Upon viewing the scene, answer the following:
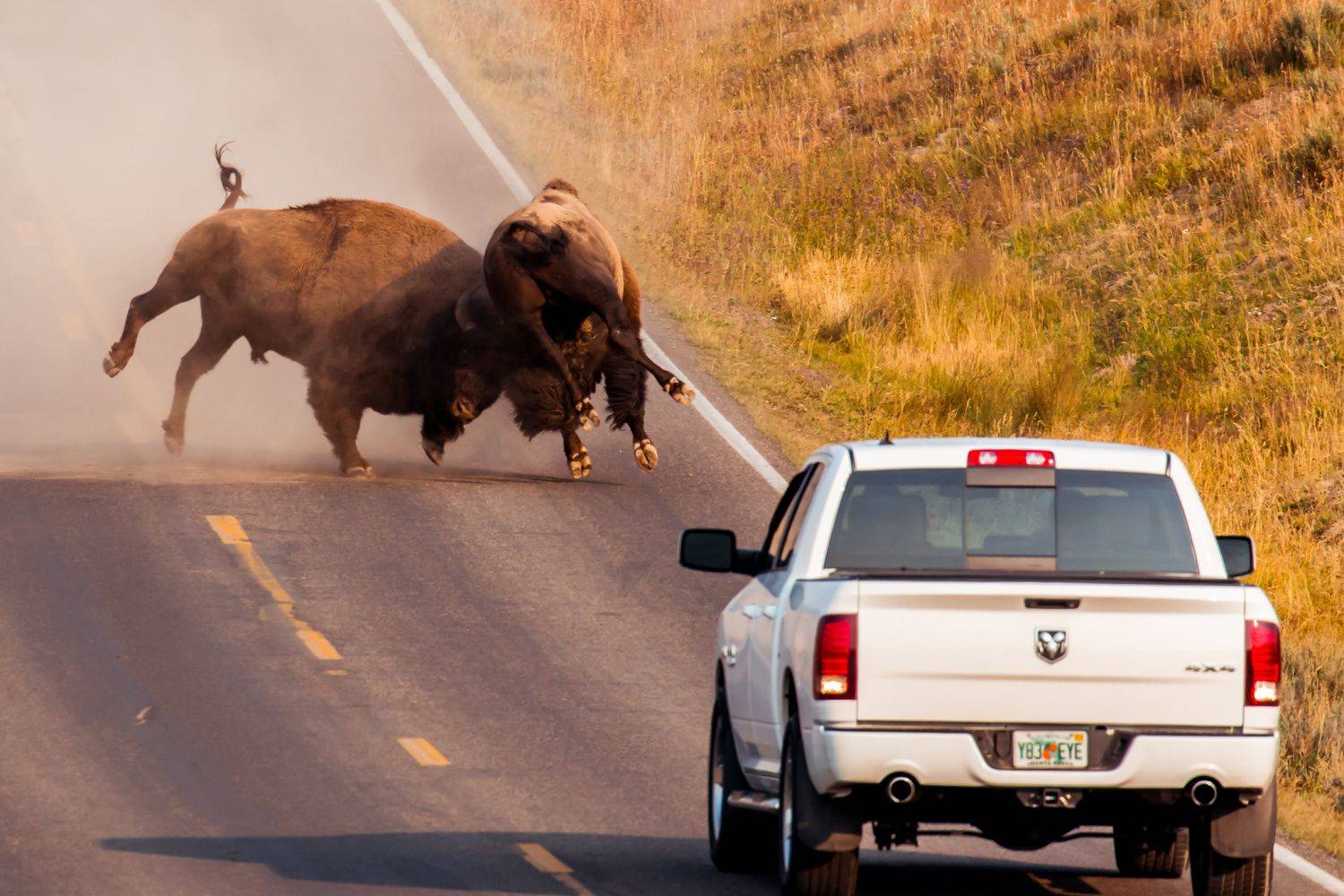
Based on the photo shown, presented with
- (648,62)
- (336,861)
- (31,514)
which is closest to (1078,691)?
(336,861)

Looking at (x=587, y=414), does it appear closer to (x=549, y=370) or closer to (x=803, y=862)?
(x=549, y=370)

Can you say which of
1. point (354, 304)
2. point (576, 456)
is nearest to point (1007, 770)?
point (576, 456)

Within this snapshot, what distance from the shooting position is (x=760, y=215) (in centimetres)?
2745

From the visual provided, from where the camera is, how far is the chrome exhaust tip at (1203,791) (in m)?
7.56

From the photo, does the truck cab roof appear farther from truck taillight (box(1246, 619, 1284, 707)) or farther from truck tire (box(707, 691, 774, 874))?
truck tire (box(707, 691, 774, 874))

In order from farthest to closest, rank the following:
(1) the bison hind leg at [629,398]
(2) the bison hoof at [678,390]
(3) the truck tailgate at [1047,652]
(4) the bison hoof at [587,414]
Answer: (1) the bison hind leg at [629,398] < (4) the bison hoof at [587,414] < (2) the bison hoof at [678,390] < (3) the truck tailgate at [1047,652]

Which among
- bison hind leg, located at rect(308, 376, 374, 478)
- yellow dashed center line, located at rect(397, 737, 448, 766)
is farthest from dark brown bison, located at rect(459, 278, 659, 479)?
yellow dashed center line, located at rect(397, 737, 448, 766)

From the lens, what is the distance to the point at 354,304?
1788 cm

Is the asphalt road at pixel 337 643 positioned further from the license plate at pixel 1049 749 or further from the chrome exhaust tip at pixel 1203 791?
the chrome exhaust tip at pixel 1203 791

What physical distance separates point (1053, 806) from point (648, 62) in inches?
1192

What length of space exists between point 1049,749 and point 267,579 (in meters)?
8.22

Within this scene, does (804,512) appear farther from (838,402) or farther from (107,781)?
(838,402)

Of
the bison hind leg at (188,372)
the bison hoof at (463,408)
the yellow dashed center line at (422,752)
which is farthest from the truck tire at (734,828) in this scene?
the bison hind leg at (188,372)

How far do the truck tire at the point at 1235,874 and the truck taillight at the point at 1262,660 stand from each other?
25.0 inches
